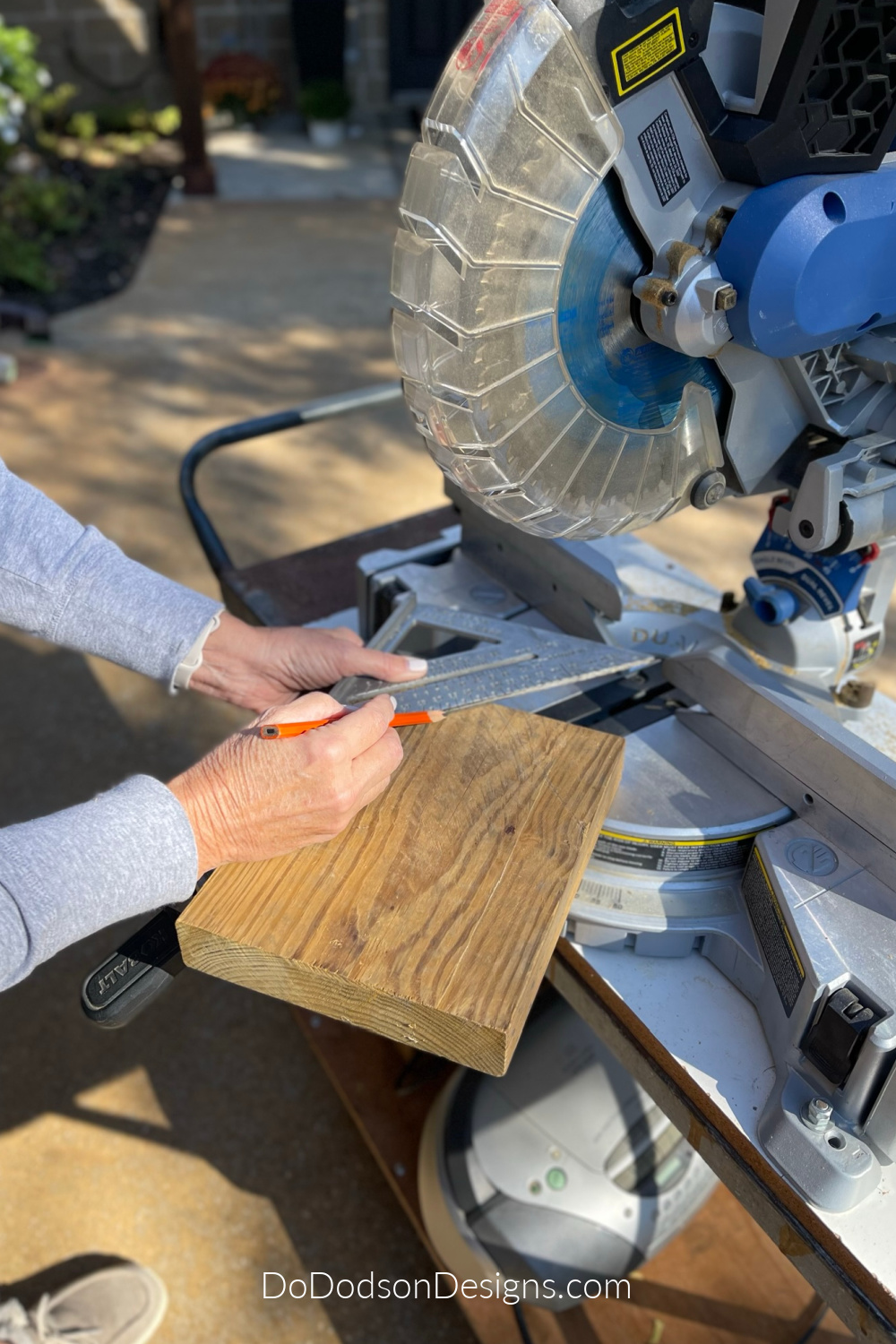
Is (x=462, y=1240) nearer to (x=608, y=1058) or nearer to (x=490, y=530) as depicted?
(x=608, y=1058)

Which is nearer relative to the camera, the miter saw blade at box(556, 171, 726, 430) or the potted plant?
the miter saw blade at box(556, 171, 726, 430)

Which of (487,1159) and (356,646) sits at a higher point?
(356,646)

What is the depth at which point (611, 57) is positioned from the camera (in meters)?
0.89

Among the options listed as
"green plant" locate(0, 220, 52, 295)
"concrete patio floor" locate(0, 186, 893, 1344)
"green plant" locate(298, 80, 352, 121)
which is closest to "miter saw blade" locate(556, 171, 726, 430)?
"concrete patio floor" locate(0, 186, 893, 1344)

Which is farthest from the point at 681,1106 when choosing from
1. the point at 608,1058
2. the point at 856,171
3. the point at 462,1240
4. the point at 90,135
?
the point at 90,135

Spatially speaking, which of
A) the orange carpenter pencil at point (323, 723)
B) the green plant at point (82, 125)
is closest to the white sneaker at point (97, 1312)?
the orange carpenter pencil at point (323, 723)

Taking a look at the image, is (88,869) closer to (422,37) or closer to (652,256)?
(652,256)

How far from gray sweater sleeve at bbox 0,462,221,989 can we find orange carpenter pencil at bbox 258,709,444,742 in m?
0.12

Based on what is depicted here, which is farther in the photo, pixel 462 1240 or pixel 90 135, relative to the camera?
pixel 90 135

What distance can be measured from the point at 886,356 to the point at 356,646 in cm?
67

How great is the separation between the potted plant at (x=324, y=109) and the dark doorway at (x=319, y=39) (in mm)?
162

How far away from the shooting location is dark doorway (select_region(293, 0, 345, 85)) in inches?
303

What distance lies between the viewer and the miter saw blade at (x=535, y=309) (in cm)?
90

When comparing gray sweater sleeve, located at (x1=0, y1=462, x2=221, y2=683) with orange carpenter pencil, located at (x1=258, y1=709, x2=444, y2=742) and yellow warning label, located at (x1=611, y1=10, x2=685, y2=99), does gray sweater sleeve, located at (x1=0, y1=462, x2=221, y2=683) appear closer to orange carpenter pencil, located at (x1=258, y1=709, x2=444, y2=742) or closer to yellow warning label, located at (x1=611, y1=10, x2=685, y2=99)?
orange carpenter pencil, located at (x1=258, y1=709, x2=444, y2=742)
